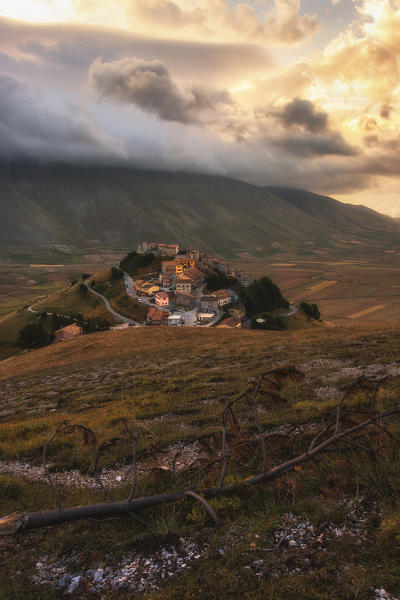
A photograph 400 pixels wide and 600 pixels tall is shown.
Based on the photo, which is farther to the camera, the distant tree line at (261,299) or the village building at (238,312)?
the distant tree line at (261,299)

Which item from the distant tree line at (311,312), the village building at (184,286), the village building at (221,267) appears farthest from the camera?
the village building at (221,267)

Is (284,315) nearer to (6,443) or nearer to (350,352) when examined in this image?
(350,352)

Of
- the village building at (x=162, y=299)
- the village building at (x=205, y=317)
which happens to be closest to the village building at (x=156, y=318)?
the village building at (x=205, y=317)

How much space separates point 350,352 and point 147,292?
92679 mm

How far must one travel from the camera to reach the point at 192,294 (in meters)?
103

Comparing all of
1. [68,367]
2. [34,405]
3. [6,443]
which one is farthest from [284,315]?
[6,443]

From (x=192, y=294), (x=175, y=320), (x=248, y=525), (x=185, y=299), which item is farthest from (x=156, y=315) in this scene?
(x=248, y=525)

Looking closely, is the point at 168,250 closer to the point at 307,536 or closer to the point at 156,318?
the point at 156,318

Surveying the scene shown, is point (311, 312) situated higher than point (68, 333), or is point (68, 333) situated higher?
point (311, 312)

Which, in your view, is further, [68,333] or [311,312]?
[311,312]

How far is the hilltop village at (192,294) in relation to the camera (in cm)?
8450

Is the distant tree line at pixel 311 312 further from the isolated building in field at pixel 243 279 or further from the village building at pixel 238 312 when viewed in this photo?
the isolated building in field at pixel 243 279

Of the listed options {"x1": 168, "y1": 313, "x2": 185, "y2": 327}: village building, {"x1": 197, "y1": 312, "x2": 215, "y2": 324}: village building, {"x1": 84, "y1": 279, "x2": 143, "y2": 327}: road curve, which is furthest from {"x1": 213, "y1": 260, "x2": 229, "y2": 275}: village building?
{"x1": 84, "y1": 279, "x2": 143, "y2": 327}: road curve

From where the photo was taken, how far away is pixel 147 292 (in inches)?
4181
